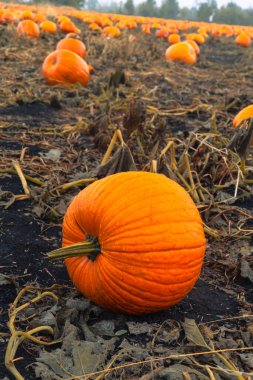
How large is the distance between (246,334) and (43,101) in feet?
14.2

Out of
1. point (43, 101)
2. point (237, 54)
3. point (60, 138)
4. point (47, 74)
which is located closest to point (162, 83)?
point (47, 74)

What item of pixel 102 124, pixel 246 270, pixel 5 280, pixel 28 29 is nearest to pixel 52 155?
pixel 102 124

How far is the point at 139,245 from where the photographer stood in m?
1.97

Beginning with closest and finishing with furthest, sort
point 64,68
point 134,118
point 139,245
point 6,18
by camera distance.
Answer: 1. point 139,245
2. point 134,118
3. point 64,68
4. point 6,18

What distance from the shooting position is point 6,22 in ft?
39.1

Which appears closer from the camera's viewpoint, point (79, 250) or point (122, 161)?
point (79, 250)

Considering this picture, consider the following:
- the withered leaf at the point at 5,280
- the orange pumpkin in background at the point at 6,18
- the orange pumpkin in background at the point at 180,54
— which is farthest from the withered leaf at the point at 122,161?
the orange pumpkin in background at the point at 6,18

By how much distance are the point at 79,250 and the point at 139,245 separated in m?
0.25

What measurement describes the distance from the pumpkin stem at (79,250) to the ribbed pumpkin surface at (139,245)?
30 mm

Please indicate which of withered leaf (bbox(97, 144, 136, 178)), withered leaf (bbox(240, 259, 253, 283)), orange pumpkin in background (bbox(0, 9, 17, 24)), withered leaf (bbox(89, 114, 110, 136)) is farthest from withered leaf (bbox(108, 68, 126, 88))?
orange pumpkin in background (bbox(0, 9, 17, 24))

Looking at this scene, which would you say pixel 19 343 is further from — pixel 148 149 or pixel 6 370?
pixel 148 149

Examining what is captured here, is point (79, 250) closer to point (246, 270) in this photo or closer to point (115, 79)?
point (246, 270)

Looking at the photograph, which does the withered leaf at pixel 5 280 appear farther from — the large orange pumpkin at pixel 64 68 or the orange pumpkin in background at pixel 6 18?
the orange pumpkin in background at pixel 6 18

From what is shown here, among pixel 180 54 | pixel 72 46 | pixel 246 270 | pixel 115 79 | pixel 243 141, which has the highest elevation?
pixel 72 46
